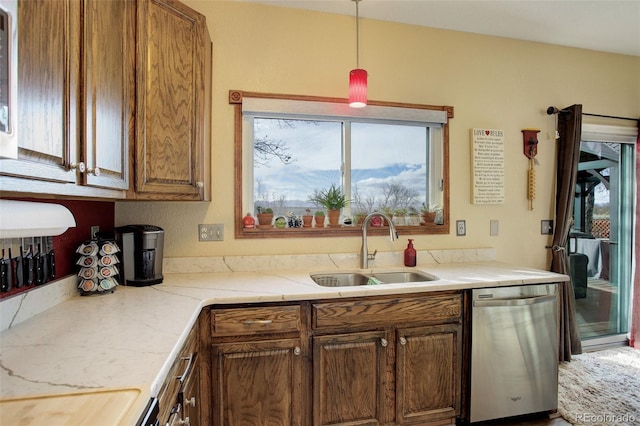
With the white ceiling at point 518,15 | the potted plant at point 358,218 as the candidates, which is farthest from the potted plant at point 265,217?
the white ceiling at point 518,15

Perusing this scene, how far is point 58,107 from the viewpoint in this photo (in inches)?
37.5

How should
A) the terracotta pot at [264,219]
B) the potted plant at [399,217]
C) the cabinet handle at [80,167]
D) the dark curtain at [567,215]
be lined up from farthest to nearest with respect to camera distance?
the dark curtain at [567,215] → the potted plant at [399,217] → the terracotta pot at [264,219] → the cabinet handle at [80,167]

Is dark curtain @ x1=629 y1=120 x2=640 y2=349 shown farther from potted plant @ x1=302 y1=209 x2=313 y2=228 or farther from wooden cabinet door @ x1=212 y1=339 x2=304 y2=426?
wooden cabinet door @ x1=212 y1=339 x2=304 y2=426

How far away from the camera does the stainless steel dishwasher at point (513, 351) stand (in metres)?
1.90

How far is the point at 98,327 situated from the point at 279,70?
1.84 meters

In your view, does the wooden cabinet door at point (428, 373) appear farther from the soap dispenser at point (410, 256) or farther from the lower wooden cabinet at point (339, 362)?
the soap dispenser at point (410, 256)

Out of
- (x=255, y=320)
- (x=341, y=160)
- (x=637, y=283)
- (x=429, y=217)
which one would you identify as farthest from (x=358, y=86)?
(x=637, y=283)

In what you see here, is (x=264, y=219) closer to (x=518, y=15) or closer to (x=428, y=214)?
(x=428, y=214)

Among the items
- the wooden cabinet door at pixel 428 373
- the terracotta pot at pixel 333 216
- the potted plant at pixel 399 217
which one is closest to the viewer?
the wooden cabinet door at pixel 428 373

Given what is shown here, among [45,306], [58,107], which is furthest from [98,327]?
[58,107]

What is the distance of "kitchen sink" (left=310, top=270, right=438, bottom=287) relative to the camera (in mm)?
2195

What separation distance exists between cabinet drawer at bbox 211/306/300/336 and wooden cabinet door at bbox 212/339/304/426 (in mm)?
61

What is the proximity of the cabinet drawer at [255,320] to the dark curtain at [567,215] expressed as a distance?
2286 millimetres

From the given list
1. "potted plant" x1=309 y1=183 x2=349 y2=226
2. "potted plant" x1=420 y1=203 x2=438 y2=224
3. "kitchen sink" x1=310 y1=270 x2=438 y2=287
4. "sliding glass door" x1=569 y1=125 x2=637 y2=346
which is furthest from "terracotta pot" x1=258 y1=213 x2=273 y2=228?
"sliding glass door" x1=569 y1=125 x2=637 y2=346
